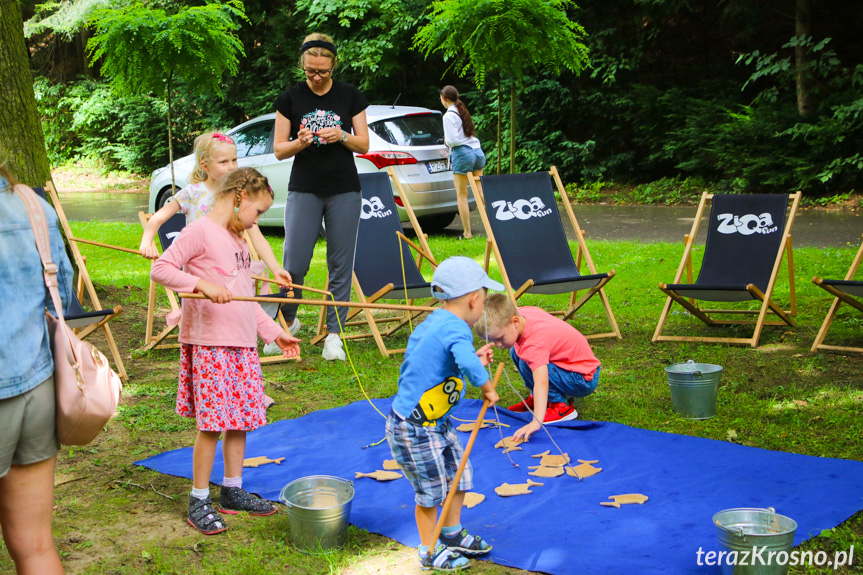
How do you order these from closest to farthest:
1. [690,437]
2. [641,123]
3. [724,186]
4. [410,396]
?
[410,396] → [690,437] → [724,186] → [641,123]

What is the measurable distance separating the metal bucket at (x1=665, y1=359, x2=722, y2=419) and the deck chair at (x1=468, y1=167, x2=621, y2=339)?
154cm

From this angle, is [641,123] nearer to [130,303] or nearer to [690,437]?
[130,303]

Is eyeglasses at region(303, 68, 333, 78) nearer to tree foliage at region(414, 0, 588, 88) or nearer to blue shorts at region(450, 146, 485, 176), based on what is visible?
tree foliage at region(414, 0, 588, 88)

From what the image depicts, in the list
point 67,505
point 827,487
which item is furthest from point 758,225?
point 67,505

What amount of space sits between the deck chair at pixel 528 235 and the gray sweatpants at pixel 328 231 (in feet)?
3.21

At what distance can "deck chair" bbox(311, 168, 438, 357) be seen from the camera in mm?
5809

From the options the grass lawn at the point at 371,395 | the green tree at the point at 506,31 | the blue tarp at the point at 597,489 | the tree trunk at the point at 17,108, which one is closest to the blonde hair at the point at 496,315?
the blue tarp at the point at 597,489

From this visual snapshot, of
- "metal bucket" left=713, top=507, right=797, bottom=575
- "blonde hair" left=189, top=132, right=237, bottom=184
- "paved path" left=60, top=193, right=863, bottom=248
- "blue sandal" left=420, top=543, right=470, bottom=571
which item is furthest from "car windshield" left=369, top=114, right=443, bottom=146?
"metal bucket" left=713, top=507, right=797, bottom=575

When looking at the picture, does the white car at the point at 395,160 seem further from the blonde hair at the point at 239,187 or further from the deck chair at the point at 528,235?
the blonde hair at the point at 239,187

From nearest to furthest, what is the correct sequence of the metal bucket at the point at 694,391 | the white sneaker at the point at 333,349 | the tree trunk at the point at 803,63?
the metal bucket at the point at 694,391 < the white sneaker at the point at 333,349 < the tree trunk at the point at 803,63

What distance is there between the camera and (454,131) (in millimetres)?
9430

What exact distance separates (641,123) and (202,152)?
12.6 m

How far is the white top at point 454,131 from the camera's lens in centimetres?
940

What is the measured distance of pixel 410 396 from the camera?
2.61 metres
